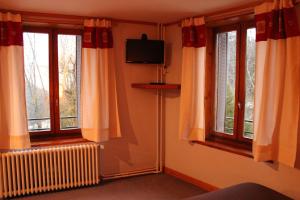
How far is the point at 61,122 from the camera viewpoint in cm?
402

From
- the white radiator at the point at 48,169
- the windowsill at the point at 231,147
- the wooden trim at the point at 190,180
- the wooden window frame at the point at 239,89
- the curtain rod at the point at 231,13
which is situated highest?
the curtain rod at the point at 231,13

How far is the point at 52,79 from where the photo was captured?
3.90m

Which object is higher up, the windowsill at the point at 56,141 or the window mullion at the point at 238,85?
the window mullion at the point at 238,85

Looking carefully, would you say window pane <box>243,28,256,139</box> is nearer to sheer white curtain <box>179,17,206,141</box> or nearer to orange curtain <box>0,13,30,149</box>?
sheer white curtain <box>179,17,206,141</box>

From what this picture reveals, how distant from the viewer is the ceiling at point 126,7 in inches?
121

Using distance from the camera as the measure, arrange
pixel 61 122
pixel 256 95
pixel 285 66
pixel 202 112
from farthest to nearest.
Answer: pixel 61 122, pixel 202 112, pixel 256 95, pixel 285 66

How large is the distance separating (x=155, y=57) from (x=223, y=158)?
5.28 ft

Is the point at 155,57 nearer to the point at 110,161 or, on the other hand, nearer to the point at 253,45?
the point at 253,45

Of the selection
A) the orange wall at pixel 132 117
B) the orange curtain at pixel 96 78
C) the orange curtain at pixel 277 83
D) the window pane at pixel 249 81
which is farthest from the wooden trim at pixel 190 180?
the orange curtain at pixel 96 78

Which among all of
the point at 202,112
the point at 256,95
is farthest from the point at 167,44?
the point at 256,95

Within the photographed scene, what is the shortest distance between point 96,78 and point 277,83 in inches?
83.0

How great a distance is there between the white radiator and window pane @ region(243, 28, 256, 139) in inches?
75.9

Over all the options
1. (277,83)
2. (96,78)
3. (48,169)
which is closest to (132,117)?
(96,78)

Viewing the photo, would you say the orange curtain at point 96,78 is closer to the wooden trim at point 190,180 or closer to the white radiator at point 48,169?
the white radiator at point 48,169
